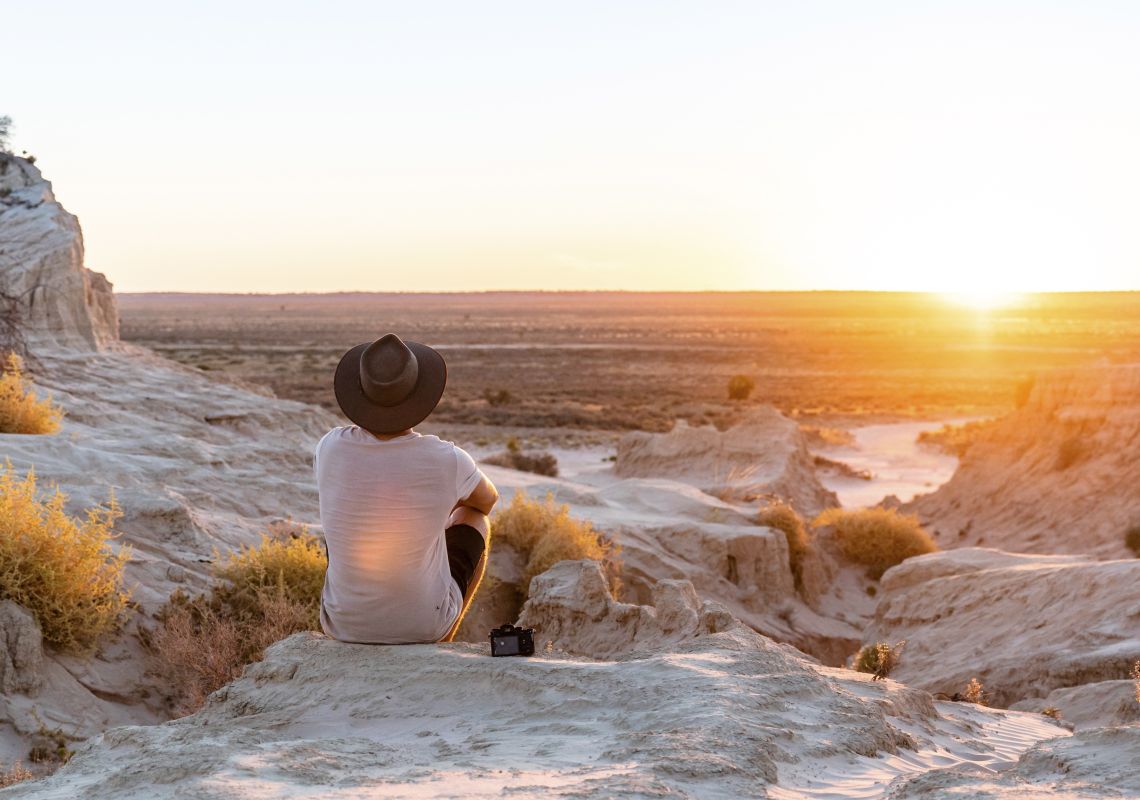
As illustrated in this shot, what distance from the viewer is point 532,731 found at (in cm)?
411

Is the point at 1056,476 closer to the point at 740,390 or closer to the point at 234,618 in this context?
the point at 234,618

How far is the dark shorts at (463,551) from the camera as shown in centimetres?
534

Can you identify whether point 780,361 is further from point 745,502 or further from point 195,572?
point 195,572

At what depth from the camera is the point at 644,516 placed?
1382cm

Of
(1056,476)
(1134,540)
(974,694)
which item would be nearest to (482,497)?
(974,694)

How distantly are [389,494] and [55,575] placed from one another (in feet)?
9.12

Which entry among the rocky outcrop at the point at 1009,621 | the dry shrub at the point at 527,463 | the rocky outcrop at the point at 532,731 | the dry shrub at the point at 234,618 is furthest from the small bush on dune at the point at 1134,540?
the dry shrub at the point at 234,618

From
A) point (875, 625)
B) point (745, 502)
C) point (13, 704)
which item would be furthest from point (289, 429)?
point (13, 704)

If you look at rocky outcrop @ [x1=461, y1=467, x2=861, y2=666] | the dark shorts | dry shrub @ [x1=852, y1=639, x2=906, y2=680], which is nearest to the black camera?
the dark shorts

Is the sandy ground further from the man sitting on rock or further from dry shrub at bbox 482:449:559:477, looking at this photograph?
the man sitting on rock

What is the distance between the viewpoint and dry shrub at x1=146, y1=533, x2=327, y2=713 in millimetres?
6613

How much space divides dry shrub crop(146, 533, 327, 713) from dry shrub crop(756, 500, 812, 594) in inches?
272

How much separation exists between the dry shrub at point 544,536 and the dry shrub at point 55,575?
4.09 meters

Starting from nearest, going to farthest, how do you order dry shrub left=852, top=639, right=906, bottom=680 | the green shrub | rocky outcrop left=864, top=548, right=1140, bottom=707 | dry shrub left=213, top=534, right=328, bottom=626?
dry shrub left=213, top=534, right=328, bottom=626
dry shrub left=852, top=639, right=906, bottom=680
rocky outcrop left=864, top=548, right=1140, bottom=707
the green shrub
